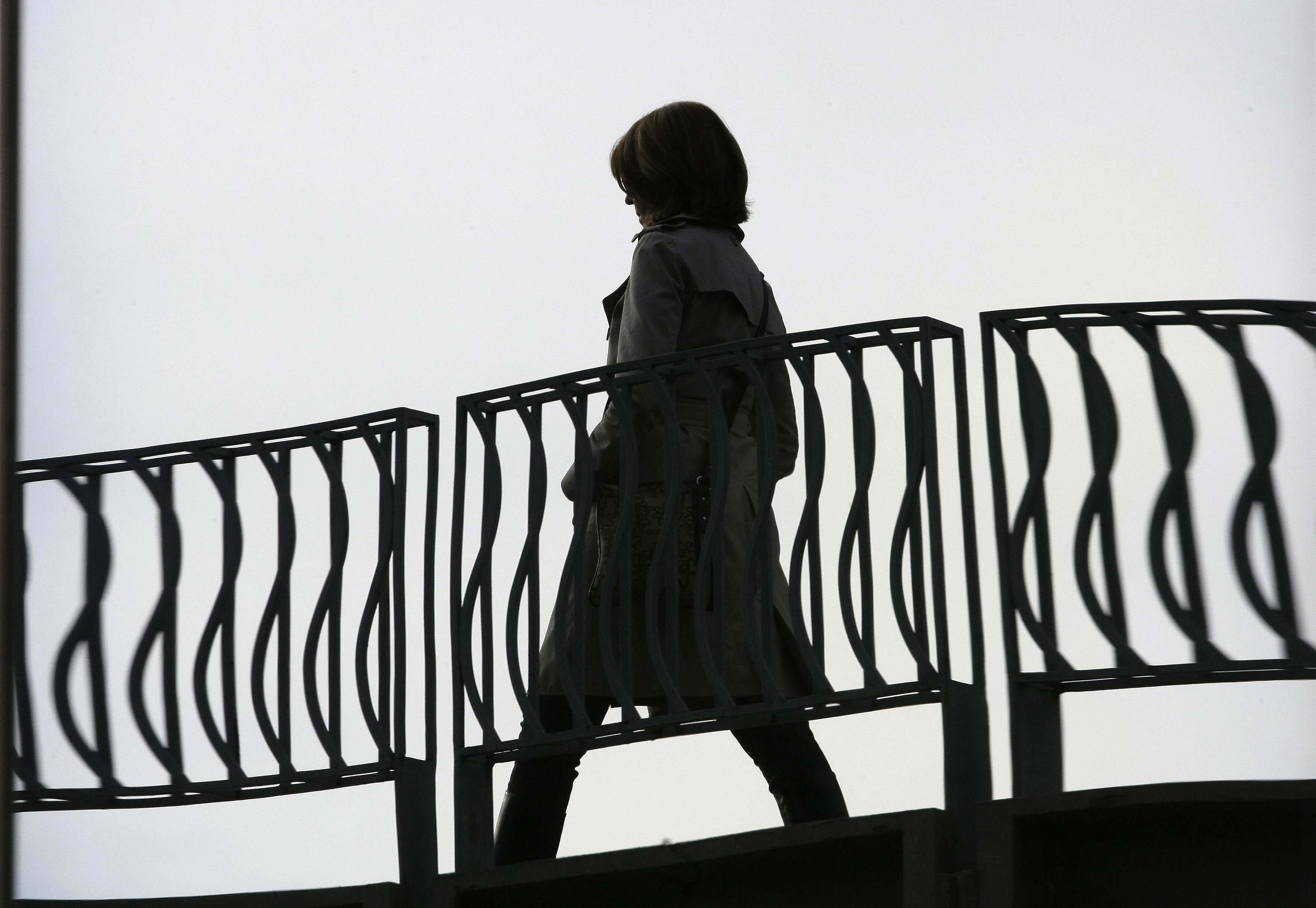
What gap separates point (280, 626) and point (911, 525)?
5.74 ft

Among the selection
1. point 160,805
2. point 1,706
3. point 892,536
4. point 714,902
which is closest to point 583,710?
point 714,902

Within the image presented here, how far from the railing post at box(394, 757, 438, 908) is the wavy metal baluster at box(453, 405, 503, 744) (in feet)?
0.72

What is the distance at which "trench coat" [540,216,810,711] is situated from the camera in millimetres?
4566

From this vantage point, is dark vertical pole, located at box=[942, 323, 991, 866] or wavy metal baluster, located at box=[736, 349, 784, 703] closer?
dark vertical pole, located at box=[942, 323, 991, 866]

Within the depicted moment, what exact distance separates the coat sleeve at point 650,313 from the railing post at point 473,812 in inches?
33.6

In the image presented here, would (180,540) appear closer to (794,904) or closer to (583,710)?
(583,710)

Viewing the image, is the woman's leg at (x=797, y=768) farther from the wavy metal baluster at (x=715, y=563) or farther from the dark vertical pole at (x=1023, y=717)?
the dark vertical pole at (x=1023, y=717)

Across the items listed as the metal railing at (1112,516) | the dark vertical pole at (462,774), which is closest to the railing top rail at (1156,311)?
the metal railing at (1112,516)

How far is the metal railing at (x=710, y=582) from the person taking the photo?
Result: 427cm

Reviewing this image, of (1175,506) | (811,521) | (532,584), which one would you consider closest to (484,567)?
(532,584)

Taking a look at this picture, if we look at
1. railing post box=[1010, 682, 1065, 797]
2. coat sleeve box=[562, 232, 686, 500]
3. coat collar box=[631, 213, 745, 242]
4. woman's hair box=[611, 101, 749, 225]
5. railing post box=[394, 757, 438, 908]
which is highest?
woman's hair box=[611, 101, 749, 225]

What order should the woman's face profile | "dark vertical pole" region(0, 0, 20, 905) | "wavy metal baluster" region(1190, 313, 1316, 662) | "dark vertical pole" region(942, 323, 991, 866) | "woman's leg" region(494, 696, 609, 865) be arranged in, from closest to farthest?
"dark vertical pole" region(0, 0, 20, 905)
"wavy metal baluster" region(1190, 313, 1316, 662)
"dark vertical pole" region(942, 323, 991, 866)
"woman's leg" region(494, 696, 609, 865)
the woman's face profile

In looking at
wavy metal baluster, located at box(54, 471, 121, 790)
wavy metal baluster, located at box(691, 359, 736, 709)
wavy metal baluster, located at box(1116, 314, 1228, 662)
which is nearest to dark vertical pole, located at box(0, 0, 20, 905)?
wavy metal baluster, located at box(691, 359, 736, 709)

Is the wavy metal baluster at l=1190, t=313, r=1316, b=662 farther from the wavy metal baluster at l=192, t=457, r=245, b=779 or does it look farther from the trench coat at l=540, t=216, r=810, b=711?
the wavy metal baluster at l=192, t=457, r=245, b=779
